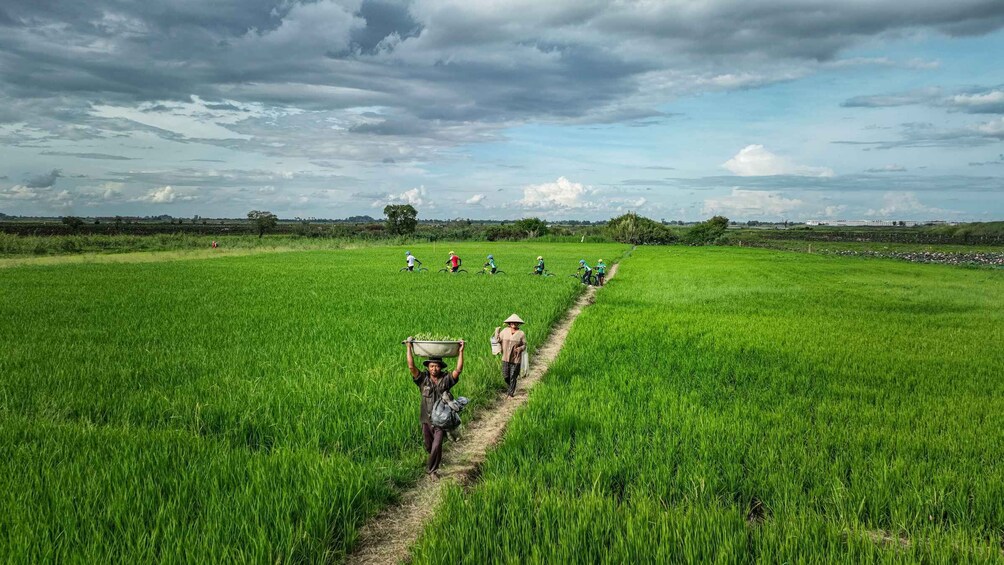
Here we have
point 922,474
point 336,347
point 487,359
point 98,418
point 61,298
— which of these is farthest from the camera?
point 61,298

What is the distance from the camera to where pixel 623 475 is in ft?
16.1

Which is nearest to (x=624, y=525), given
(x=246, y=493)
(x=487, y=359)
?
(x=246, y=493)

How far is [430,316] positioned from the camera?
44.2 ft

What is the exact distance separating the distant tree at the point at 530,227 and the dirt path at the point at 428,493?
7870 cm

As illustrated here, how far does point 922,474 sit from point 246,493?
232 inches

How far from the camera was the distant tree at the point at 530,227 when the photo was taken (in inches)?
3403

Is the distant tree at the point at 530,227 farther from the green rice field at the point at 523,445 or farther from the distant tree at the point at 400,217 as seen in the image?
the green rice field at the point at 523,445

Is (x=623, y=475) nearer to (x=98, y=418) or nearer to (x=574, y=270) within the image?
(x=98, y=418)

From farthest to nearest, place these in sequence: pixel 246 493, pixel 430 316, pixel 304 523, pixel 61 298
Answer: pixel 61 298 < pixel 430 316 < pixel 246 493 < pixel 304 523

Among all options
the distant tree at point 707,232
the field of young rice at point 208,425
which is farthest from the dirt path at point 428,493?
the distant tree at point 707,232

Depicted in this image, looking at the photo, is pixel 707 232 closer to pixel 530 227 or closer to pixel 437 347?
pixel 530 227

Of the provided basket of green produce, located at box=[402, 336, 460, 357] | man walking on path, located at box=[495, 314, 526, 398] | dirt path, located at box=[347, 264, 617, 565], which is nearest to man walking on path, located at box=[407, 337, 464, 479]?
basket of green produce, located at box=[402, 336, 460, 357]

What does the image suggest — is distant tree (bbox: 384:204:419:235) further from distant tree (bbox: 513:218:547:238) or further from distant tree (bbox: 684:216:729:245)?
Result: distant tree (bbox: 684:216:729:245)

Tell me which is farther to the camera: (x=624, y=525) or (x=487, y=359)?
(x=487, y=359)
